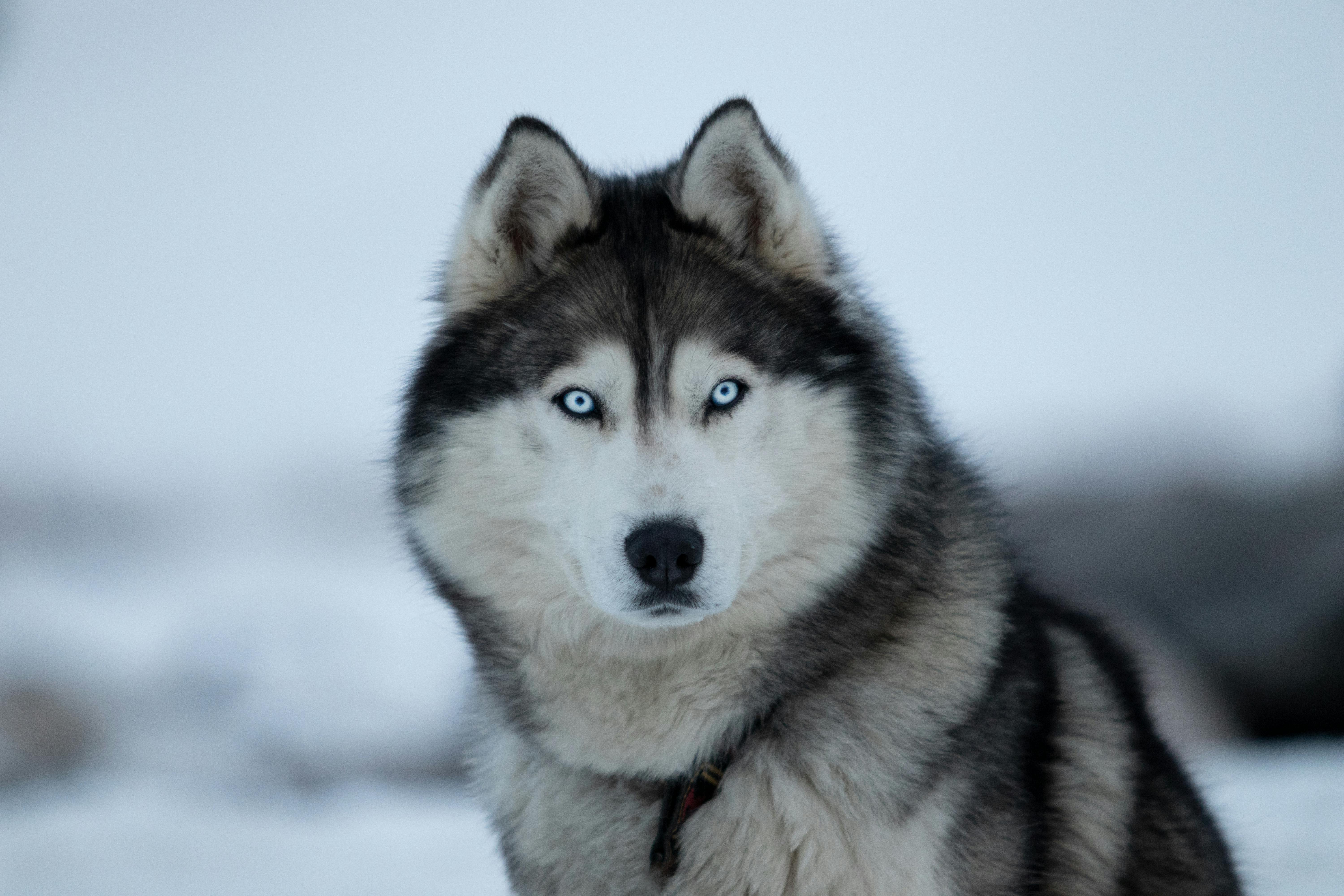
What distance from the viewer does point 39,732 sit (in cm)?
732

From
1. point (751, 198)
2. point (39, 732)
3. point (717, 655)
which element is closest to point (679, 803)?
point (717, 655)

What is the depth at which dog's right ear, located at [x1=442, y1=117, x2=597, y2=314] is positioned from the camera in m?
2.32

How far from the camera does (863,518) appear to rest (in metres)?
2.23

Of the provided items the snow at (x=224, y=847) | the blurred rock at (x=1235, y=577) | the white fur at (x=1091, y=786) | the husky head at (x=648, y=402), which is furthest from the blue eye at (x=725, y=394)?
the blurred rock at (x=1235, y=577)

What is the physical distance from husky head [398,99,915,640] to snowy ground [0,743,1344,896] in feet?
5.45

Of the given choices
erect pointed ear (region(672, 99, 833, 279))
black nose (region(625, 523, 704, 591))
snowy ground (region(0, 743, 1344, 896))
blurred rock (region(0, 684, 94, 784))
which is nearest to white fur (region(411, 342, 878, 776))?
black nose (region(625, 523, 704, 591))

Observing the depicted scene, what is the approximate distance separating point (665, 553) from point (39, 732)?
757 cm

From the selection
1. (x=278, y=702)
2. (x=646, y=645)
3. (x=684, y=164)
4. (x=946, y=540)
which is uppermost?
(x=684, y=164)

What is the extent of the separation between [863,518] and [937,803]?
652mm

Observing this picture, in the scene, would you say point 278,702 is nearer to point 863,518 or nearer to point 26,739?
point 26,739

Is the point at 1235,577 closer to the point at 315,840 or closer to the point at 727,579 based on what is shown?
the point at 315,840

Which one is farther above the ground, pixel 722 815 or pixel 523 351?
pixel 523 351

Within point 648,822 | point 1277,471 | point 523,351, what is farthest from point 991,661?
point 1277,471

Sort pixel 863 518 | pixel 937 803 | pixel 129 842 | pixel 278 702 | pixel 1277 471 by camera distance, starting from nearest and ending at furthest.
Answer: pixel 937 803
pixel 863 518
pixel 129 842
pixel 278 702
pixel 1277 471
